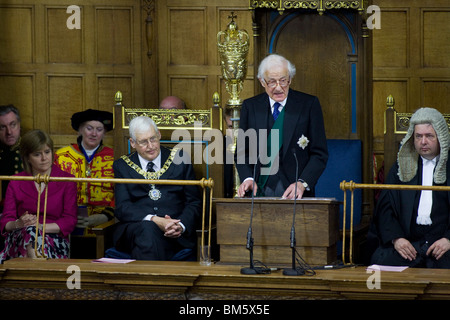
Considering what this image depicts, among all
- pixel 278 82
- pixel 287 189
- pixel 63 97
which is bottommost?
pixel 287 189

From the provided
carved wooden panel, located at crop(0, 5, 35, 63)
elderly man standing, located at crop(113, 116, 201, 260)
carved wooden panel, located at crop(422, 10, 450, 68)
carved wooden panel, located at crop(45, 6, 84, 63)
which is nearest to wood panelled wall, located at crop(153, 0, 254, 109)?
carved wooden panel, located at crop(45, 6, 84, 63)

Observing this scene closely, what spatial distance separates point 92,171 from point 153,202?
1163 millimetres

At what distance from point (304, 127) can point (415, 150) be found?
0.72 metres

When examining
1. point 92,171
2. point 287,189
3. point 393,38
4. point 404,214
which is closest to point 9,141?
point 92,171

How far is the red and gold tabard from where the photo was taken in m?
6.20

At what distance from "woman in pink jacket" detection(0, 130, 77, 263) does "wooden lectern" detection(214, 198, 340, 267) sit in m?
1.45

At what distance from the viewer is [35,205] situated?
5484mm

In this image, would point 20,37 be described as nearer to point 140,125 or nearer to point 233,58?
point 233,58

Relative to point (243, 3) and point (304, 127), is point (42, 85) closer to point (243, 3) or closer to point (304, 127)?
point (243, 3)

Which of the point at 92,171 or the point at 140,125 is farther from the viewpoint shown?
the point at 92,171

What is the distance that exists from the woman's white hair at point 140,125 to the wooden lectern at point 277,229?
3.75ft

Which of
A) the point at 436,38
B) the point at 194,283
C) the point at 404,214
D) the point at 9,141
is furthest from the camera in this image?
the point at 436,38
